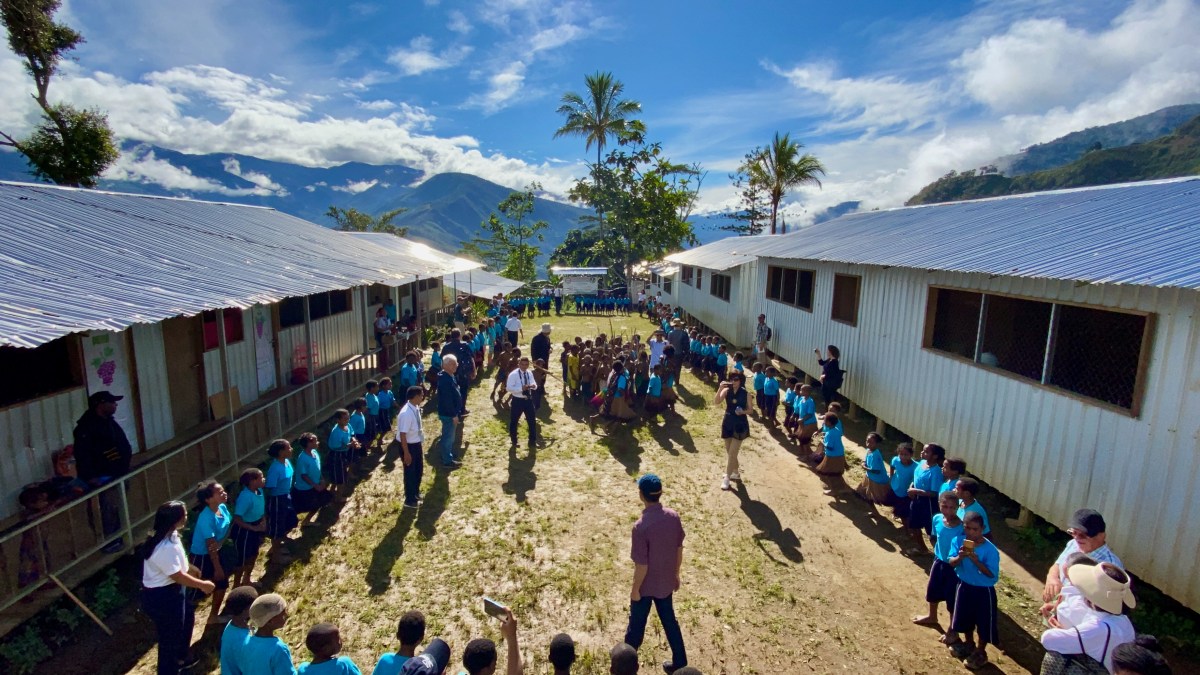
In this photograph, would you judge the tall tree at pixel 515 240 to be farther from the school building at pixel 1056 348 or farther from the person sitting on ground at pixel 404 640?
the person sitting on ground at pixel 404 640

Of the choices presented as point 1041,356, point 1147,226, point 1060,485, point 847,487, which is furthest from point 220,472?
point 1147,226

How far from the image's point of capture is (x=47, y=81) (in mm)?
17094

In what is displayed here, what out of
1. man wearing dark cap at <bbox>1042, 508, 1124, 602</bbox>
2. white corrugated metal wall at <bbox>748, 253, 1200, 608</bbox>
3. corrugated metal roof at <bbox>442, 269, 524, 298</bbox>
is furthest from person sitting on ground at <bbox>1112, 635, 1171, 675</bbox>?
corrugated metal roof at <bbox>442, 269, 524, 298</bbox>

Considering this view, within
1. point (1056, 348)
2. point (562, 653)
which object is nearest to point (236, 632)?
point (562, 653)

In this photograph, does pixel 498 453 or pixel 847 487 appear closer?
pixel 847 487

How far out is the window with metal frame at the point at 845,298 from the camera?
35.5ft

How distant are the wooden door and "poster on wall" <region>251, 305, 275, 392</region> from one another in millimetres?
1459

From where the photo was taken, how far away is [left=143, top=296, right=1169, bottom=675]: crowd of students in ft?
9.65

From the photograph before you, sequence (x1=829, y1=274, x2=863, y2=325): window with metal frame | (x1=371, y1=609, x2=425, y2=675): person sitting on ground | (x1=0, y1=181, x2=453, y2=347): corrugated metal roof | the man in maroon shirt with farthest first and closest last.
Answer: (x1=829, y1=274, x2=863, y2=325): window with metal frame → (x1=0, y1=181, x2=453, y2=347): corrugated metal roof → the man in maroon shirt → (x1=371, y1=609, x2=425, y2=675): person sitting on ground

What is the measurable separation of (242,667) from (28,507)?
12.7ft

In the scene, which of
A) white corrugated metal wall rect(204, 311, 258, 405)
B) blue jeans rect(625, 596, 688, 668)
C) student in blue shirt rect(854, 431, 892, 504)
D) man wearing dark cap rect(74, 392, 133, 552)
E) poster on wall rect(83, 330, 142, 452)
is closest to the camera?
blue jeans rect(625, 596, 688, 668)

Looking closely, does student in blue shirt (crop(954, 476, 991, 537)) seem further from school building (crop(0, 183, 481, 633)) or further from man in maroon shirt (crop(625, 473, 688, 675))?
school building (crop(0, 183, 481, 633))

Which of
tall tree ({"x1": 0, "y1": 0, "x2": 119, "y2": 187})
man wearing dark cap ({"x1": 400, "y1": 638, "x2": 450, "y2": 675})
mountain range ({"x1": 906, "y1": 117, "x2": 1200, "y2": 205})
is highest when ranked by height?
mountain range ({"x1": 906, "y1": 117, "x2": 1200, "y2": 205})

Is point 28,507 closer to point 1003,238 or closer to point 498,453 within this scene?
point 498,453
